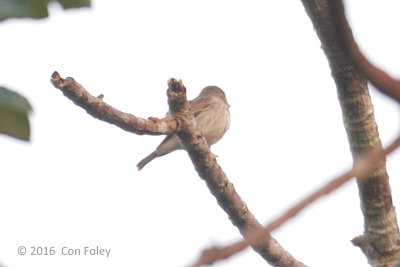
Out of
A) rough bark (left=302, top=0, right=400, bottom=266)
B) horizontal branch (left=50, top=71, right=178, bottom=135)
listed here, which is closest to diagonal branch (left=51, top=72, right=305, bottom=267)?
horizontal branch (left=50, top=71, right=178, bottom=135)

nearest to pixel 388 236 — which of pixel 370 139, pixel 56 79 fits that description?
pixel 370 139

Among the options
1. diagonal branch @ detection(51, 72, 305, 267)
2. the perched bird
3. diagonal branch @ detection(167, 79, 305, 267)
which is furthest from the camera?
the perched bird

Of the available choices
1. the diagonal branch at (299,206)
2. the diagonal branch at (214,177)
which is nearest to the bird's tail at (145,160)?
the diagonal branch at (214,177)

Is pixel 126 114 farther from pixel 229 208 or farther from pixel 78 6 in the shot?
pixel 78 6

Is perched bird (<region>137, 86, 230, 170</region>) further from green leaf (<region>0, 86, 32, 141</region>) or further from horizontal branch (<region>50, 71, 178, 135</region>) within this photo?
green leaf (<region>0, 86, 32, 141</region>)

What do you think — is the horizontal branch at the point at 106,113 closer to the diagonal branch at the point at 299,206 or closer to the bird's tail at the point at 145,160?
the diagonal branch at the point at 299,206
